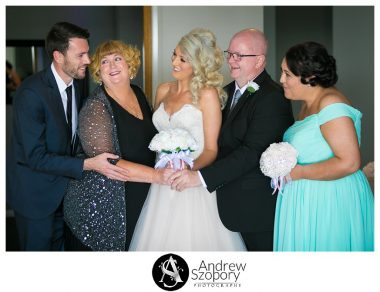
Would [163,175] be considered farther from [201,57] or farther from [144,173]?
[201,57]

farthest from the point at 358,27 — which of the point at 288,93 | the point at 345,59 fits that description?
the point at 288,93

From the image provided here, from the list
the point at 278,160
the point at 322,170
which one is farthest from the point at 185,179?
the point at 322,170

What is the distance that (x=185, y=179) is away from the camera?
3543 millimetres

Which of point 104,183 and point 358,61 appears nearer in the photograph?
point 104,183

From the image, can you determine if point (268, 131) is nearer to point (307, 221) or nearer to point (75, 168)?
point (307, 221)

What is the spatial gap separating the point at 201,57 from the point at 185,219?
42.6 inches

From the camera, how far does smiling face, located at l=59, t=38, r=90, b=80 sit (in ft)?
12.4

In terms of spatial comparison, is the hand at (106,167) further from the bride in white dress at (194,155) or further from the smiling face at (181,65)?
the smiling face at (181,65)

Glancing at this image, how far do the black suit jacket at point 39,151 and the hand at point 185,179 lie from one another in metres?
0.62

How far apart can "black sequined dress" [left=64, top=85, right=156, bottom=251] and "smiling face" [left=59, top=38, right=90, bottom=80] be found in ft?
0.70
